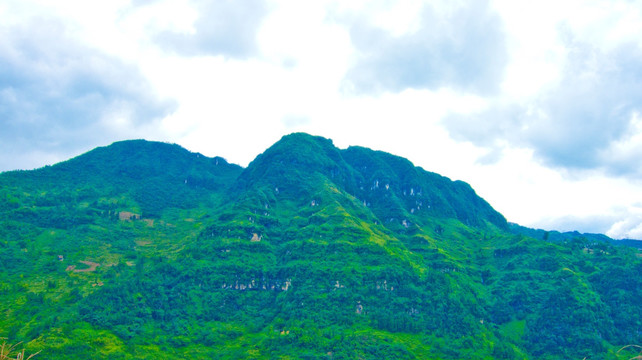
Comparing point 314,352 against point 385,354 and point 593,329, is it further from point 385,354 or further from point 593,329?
point 593,329

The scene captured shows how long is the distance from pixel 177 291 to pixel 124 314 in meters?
29.2

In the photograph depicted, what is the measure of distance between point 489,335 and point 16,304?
190 meters

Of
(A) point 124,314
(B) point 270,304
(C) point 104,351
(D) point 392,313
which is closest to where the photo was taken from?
(C) point 104,351

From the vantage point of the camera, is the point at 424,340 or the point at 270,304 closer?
the point at 424,340

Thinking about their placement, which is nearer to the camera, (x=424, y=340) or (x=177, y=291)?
(x=424, y=340)

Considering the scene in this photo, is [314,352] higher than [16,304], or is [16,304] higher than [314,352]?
[16,304]

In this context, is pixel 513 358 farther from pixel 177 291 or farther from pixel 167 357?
pixel 177 291

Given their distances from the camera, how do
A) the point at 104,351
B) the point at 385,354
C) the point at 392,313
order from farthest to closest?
the point at 392,313 < the point at 385,354 < the point at 104,351

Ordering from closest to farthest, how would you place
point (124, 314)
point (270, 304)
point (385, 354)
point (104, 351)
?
point (104, 351) → point (385, 354) → point (124, 314) → point (270, 304)

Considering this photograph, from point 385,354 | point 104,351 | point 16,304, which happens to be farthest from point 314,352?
point 16,304

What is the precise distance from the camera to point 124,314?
162500 mm

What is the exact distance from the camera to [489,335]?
589 ft

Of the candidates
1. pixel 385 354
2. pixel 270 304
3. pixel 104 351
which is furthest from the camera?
pixel 270 304

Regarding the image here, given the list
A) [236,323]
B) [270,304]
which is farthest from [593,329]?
[236,323]
